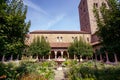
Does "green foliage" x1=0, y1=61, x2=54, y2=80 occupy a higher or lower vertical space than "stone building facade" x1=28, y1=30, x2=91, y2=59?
lower

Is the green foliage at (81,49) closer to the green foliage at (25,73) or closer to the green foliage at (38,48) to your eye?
the green foliage at (38,48)

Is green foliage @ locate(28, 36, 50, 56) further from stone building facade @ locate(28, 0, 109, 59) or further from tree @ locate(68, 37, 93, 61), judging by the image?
stone building facade @ locate(28, 0, 109, 59)

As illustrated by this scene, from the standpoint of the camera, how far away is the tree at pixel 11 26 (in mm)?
9664

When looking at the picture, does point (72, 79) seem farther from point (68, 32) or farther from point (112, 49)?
point (68, 32)

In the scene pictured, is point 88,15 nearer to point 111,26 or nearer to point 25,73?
point 111,26

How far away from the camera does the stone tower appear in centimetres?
4350

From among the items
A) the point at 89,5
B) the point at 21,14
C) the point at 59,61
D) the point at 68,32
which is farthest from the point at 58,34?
the point at 21,14

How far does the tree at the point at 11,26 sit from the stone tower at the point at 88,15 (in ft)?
111

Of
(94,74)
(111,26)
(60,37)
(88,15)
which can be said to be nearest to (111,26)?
(111,26)

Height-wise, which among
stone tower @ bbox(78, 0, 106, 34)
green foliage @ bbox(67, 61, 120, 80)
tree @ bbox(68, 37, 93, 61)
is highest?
stone tower @ bbox(78, 0, 106, 34)

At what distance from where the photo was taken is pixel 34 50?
31734mm

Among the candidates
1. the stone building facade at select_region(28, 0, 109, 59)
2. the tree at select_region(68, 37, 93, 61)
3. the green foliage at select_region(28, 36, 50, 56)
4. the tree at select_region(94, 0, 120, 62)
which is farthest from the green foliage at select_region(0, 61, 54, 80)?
the stone building facade at select_region(28, 0, 109, 59)

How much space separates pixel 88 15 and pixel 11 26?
37.6 metres

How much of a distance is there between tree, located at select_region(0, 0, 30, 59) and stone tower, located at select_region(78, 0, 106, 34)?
111 ft
